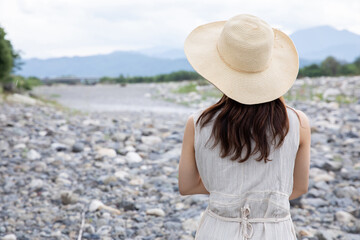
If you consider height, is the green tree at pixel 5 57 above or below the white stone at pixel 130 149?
above

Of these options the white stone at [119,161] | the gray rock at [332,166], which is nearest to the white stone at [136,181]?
the white stone at [119,161]

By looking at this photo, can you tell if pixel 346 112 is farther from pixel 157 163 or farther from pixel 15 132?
pixel 15 132

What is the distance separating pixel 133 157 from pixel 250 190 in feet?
12.4

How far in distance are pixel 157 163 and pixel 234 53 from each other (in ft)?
12.3

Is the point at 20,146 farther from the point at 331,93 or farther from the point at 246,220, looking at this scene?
the point at 331,93

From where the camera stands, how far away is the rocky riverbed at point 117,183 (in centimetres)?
315

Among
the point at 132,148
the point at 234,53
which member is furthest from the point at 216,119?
the point at 132,148

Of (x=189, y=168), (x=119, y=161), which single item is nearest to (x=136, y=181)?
(x=119, y=161)

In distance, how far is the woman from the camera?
4.32 ft

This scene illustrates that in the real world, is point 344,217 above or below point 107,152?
below

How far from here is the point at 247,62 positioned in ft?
4.33

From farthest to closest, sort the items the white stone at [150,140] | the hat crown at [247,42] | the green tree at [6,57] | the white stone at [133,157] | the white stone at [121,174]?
the green tree at [6,57], the white stone at [150,140], the white stone at [133,157], the white stone at [121,174], the hat crown at [247,42]

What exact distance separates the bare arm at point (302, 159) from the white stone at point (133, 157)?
351 cm

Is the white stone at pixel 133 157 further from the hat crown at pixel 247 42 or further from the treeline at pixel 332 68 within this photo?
the treeline at pixel 332 68
